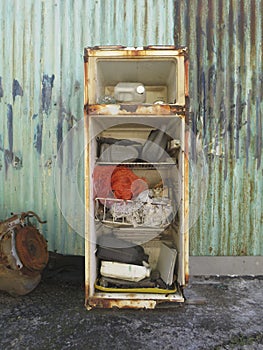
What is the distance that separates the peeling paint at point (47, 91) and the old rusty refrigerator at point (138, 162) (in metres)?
0.69

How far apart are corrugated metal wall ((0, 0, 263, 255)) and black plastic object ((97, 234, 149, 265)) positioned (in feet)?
2.38

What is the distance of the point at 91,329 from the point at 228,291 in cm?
144

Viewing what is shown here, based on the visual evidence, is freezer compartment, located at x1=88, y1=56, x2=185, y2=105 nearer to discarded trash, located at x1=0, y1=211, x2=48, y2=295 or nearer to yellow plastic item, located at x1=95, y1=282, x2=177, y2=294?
discarded trash, located at x1=0, y1=211, x2=48, y2=295

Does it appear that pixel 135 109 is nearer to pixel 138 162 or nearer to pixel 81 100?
pixel 138 162

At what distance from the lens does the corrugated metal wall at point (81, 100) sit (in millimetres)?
3186

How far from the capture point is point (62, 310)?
2.46 meters

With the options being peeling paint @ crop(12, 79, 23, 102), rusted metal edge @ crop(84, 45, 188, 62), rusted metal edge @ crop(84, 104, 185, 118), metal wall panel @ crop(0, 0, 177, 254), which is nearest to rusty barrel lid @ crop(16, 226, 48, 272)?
metal wall panel @ crop(0, 0, 177, 254)

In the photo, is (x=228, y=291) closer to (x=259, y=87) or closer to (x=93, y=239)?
(x=93, y=239)

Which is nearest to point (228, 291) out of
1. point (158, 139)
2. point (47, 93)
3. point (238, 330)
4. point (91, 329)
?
point (238, 330)

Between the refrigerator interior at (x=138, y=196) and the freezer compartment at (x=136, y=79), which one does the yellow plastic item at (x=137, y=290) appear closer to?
the refrigerator interior at (x=138, y=196)

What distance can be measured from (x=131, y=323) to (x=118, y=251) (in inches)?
22.9

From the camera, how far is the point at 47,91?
3.22m

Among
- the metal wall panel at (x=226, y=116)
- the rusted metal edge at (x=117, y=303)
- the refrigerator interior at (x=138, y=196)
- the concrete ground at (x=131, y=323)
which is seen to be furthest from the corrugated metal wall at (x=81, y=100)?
the rusted metal edge at (x=117, y=303)

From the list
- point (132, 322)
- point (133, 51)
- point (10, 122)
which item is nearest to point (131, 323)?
point (132, 322)
